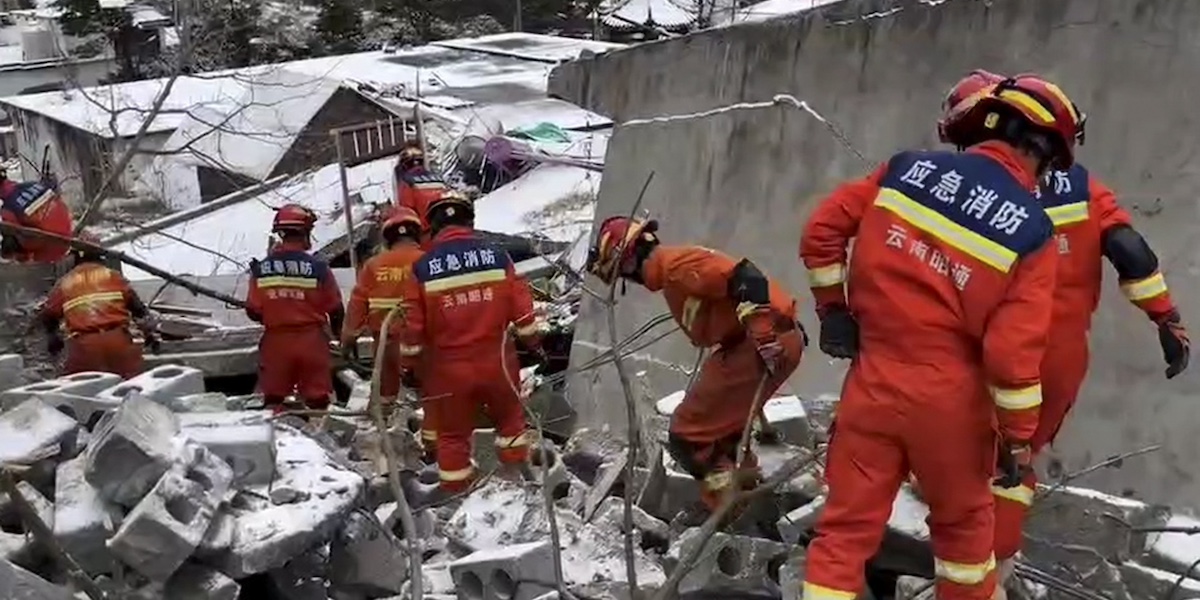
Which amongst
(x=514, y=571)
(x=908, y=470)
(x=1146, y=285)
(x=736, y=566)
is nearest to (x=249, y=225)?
(x=514, y=571)

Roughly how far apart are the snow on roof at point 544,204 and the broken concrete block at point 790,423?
24.0 ft

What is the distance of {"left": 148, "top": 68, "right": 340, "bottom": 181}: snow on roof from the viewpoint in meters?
16.2

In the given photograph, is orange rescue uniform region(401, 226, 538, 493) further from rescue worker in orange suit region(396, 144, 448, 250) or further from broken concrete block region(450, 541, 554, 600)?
rescue worker in orange suit region(396, 144, 448, 250)

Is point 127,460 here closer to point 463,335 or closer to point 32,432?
point 32,432

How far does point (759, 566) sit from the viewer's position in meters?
4.38

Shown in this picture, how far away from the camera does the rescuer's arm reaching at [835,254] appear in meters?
3.75

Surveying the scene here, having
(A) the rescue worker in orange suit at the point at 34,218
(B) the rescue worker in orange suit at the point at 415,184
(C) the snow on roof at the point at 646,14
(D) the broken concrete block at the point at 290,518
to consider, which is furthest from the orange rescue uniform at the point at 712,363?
(C) the snow on roof at the point at 646,14

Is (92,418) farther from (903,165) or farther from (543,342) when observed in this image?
(543,342)

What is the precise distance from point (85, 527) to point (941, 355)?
2.74 metres

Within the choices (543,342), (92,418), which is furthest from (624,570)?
(543,342)

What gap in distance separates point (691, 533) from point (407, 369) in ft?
7.14

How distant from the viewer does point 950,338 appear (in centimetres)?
355

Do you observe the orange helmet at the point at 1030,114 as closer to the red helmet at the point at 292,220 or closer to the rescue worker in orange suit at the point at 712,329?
the rescue worker in orange suit at the point at 712,329

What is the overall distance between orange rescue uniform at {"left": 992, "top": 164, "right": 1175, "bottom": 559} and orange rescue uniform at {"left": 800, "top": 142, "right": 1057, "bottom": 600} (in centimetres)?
32
